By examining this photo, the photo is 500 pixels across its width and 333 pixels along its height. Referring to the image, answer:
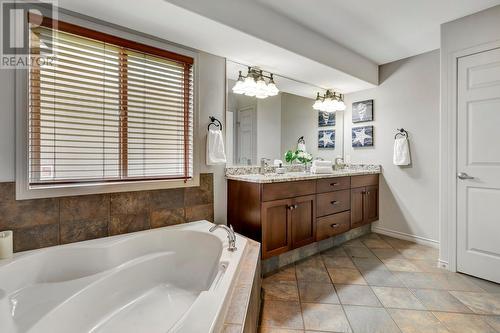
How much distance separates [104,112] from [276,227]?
1.73 m

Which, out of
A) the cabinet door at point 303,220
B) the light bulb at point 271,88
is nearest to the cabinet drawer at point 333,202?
the cabinet door at point 303,220

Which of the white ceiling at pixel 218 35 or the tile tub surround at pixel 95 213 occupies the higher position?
the white ceiling at pixel 218 35

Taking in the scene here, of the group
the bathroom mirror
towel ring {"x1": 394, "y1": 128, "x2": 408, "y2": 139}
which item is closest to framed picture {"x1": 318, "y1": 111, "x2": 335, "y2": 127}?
the bathroom mirror

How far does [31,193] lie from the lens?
1.62 meters

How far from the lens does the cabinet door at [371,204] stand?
3312 mm

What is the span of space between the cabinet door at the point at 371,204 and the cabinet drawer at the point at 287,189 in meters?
1.15

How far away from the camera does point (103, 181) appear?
75.1 inches

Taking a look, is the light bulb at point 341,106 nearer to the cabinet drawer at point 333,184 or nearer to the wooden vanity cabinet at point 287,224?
the cabinet drawer at point 333,184

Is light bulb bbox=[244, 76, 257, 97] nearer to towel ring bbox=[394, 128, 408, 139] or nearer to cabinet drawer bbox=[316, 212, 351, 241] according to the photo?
cabinet drawer bbox=[316, 212, 351, 241]

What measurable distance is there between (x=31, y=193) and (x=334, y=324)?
2154mm

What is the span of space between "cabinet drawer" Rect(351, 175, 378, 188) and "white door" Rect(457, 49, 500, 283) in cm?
103

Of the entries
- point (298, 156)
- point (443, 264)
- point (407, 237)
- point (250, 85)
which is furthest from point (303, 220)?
point (407, 237)

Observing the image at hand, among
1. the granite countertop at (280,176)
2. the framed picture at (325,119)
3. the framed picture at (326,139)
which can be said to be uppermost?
the framed picture at (325,119)

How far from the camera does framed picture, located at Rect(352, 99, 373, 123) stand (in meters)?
3.52
